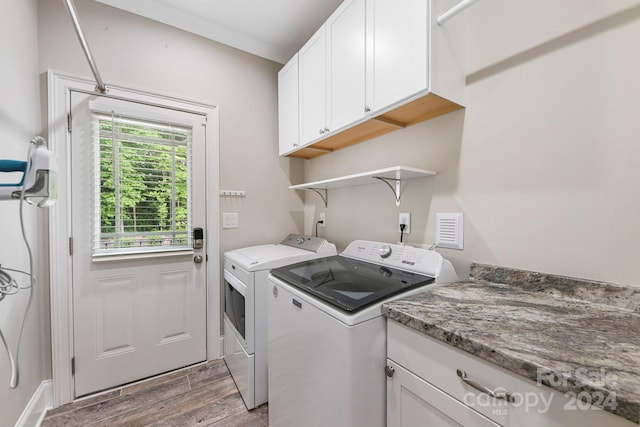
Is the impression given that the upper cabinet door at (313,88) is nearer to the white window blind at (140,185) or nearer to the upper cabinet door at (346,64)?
the upper cabinet door at (346,64)

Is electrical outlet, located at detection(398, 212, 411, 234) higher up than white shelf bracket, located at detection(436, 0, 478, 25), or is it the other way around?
white shelf bracket, located at detection(436, 0, 478, 25)

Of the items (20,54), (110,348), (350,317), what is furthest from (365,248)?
(20,54)

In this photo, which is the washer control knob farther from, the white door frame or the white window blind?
the white door frame

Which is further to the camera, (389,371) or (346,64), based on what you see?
(346,64)

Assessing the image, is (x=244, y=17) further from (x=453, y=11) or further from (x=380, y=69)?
(x=453, y=11)

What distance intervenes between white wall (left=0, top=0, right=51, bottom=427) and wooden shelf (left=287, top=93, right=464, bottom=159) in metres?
1.64

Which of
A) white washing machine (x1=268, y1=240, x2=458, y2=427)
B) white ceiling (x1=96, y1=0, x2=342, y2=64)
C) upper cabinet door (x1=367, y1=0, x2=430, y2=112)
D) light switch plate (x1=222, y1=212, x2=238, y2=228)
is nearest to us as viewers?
white washing machine (x1=268, y1=240, x2=458, y2=427)

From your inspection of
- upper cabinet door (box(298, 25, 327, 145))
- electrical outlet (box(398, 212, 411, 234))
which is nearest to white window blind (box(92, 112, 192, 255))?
upper cabinet door (box(298, 25, 327, 145))

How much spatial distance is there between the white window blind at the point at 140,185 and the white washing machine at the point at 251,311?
562 mm

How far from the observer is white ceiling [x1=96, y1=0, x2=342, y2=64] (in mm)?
1809

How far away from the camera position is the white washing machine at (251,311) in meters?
1.56

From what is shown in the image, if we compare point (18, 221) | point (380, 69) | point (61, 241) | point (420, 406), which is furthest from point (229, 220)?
point (420, 406)

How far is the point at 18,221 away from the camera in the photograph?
4.27ft

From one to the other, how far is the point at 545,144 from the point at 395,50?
2.59ft
